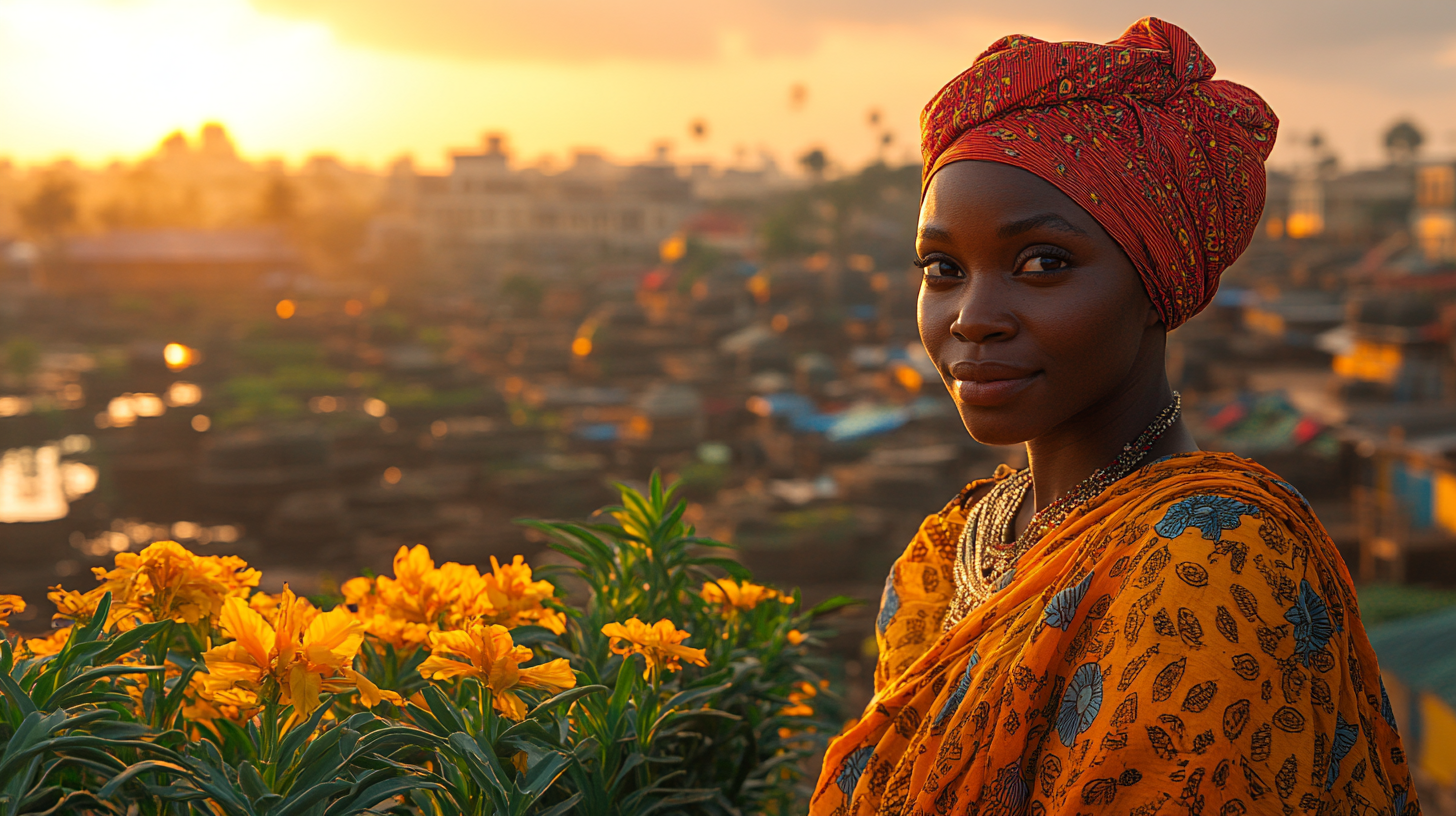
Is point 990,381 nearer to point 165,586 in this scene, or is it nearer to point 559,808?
point 559,808

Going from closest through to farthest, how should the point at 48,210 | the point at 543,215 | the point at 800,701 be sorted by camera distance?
the point at 800,701, the point at 48,210, the point at 543,215

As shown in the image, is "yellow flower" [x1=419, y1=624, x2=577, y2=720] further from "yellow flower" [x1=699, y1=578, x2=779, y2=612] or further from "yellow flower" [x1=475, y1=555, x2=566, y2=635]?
"yellow flower" [x1=699, y1=578, x2=779, y2=612]

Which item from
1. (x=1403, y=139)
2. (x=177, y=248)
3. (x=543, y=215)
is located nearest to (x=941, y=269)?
(x=177, y=248)

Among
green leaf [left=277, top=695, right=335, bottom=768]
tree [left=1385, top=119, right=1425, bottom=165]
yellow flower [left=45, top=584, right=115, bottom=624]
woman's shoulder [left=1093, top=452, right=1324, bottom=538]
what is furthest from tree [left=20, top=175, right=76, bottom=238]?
tree [left=1385, top=119, right=1425, bottom=165]

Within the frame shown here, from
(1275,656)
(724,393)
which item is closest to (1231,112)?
(1275,656)

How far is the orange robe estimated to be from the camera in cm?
80

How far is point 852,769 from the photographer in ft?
3.56

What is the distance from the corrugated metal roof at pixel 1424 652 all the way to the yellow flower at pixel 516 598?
8015 mm

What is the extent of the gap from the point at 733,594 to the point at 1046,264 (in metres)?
0.64

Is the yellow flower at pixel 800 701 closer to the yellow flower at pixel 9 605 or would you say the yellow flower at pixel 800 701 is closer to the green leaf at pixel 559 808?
the green leaf at pixel 559 808

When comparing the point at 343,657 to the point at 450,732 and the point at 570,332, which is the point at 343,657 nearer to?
the point at 450,732

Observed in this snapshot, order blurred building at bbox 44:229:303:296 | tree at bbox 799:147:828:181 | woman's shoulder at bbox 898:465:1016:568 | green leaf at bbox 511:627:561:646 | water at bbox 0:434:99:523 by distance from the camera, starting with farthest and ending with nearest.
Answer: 1. tree at bbox 799:147:828:181
2. blurred building at bbox 44:229:303:296
3. water at bbox 0:434:99:523
4. woman's shoulder at bbox 898:465:1016:568
5. green leaf at bbox 511:627:561:646

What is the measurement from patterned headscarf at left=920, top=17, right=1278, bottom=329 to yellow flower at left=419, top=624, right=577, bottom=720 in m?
0.63

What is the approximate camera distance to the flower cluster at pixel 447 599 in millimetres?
1160
